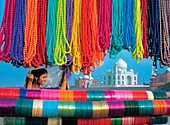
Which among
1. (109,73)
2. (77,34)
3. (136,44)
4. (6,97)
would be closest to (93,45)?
(77,34)

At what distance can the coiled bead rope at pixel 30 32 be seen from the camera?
124cm

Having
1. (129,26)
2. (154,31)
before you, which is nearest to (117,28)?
(129,26)

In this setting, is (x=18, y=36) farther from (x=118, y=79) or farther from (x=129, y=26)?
(x=118, y=79)

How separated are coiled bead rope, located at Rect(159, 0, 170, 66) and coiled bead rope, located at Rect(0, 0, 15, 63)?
60 cm

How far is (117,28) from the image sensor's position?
4.48 ft

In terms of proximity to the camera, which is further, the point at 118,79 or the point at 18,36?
the point at 118,79

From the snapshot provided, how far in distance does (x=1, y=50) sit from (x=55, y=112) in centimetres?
38

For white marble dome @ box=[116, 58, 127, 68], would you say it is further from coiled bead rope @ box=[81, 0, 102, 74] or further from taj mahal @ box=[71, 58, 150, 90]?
coiled bead rope @ box=[81, 0, 102, 74]

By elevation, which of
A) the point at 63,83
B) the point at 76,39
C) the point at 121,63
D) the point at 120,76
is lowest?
the point at 63,83

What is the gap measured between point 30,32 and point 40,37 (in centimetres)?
5

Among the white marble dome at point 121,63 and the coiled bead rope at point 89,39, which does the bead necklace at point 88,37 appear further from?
the white marble dome at point 121,63

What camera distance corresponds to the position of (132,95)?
115 cm

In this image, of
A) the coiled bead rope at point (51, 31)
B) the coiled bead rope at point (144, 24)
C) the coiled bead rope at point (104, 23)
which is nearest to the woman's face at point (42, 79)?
the coiled bead rope at point (51, 31)

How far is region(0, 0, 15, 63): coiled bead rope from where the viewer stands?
1.23 m
